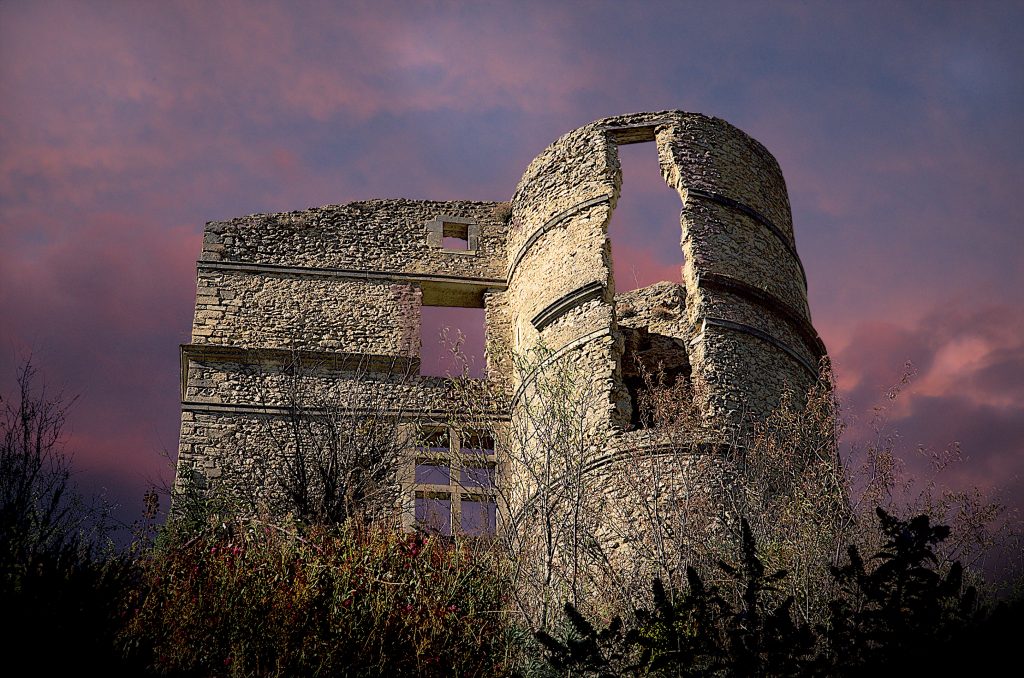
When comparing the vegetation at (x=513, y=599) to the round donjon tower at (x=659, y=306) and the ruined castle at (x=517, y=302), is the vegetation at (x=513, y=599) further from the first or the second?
the ruined castle at (x=517, y=302)

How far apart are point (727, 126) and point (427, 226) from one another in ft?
15.9

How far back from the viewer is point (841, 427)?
862cm

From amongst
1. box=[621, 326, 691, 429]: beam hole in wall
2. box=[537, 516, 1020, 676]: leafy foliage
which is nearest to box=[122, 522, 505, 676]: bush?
box=[537, 516, 1020, 676]: leafy foliage

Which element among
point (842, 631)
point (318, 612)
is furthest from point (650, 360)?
point (842, 631)

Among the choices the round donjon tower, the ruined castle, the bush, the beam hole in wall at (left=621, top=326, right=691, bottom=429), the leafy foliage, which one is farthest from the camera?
the beam hole in wall at (left=621, top=326, right=691, bottom=429)

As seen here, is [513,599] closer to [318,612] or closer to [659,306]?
[318,612]

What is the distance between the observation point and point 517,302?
1290cm

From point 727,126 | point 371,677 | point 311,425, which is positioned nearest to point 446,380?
point 311,425

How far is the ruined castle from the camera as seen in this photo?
10695 mm

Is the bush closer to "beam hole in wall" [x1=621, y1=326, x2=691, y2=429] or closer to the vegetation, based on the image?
the vegetation

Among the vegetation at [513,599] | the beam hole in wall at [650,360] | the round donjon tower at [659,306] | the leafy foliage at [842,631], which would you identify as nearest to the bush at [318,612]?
the vegetation at [513,599]

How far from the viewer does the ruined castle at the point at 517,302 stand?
35.1ft

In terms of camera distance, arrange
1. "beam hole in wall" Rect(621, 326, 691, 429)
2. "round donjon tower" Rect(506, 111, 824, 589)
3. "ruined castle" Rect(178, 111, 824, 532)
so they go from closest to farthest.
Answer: "round donjon tower" Rect(506, 111, 824, 589) < "ruined castle" Rect(178, 111, 824, 532) < "beam hole in wall" Rect(621, 326, 691, 429)

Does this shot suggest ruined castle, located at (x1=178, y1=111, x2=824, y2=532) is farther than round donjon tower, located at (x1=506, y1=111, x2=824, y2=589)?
Yes
